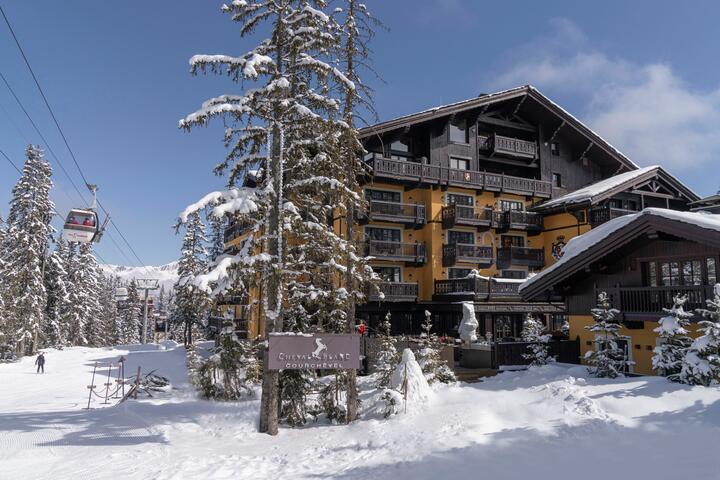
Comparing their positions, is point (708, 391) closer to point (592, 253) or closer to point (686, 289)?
point (686, 289)

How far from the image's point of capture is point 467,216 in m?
32.8

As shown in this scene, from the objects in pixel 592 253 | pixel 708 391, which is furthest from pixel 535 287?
pixel 708 391

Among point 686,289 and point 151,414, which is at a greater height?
point 686,289

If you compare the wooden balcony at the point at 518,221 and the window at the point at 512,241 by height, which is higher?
the wooden balcony at the point at 518,221

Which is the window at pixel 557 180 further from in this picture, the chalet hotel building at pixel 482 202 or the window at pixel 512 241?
the window at pixel 512 241

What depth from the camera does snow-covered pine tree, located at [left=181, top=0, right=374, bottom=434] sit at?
15273 millimetres

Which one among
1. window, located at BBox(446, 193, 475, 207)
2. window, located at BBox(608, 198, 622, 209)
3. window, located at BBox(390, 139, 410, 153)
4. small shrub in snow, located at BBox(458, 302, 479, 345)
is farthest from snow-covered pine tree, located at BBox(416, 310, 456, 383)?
window, located at BBox(608, 198, 622, 209)

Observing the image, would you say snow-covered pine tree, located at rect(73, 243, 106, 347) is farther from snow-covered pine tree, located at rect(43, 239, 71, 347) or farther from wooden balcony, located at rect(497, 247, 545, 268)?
wooden balcony, located at rect(497, 247, 545, 268)

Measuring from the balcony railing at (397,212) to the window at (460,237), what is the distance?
93.5 inches

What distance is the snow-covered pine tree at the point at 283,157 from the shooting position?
50.1 ft

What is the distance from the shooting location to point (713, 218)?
1756 centimetres

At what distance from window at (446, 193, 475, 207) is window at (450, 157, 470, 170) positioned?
6.59 ft

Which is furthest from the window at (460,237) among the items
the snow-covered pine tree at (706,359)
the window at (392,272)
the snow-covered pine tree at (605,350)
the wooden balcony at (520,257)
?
the snow-covered pine tree at (706,359)

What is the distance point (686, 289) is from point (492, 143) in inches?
800
